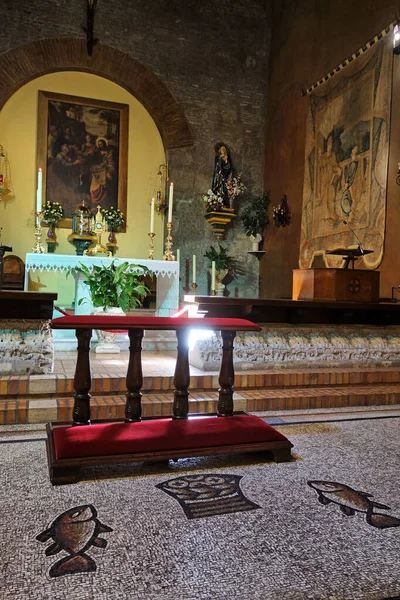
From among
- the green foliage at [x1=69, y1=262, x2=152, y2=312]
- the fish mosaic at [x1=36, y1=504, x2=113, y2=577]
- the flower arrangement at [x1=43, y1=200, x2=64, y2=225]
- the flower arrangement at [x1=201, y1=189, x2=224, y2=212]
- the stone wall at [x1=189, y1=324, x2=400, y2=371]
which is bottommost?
the fish mosaic at [x1=36, y1=504, x2=113, y2=577]

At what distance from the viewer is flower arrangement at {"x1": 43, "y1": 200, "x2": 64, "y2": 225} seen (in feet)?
30.2

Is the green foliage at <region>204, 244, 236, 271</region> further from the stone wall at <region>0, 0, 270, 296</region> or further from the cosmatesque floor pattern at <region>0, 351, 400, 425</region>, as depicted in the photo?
the cosmatesque floor pattern at <region>0, 351, 400, 425</region>

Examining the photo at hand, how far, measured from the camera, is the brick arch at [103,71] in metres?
9.52

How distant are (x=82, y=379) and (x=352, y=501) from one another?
5.31 ft

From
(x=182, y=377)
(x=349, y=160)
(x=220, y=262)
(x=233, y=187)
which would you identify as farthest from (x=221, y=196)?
(x=182, y=377)

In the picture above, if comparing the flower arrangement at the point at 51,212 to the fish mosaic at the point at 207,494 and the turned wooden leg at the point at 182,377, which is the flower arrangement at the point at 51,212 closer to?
the turned wooden leg at the point at 182,377

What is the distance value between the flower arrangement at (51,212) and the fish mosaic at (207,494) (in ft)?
24.9

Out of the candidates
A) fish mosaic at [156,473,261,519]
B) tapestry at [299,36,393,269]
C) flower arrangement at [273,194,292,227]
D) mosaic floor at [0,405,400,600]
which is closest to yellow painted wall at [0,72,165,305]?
flower arrangement at [273,194,292,227]

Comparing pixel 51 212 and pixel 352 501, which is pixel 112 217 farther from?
pixel 352 501

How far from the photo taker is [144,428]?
289 centimetres

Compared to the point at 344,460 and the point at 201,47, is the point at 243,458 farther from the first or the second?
the point at 201,47

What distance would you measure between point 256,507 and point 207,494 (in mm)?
265

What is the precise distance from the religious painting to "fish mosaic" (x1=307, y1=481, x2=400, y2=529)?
8.59 m

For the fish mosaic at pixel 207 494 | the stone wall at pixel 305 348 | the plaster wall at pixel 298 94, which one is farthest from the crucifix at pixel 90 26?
the fish mosaic at pixel 207 494
